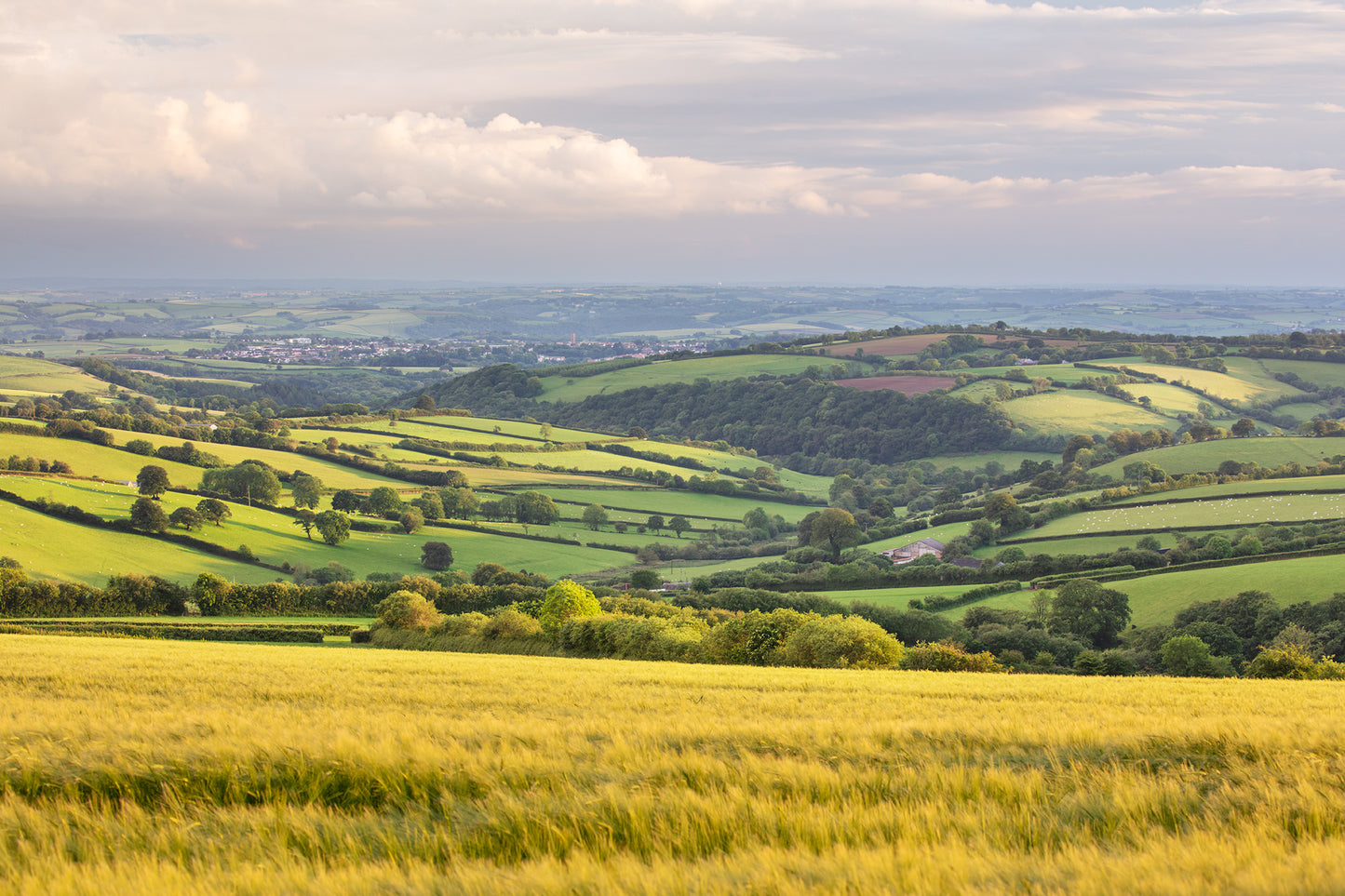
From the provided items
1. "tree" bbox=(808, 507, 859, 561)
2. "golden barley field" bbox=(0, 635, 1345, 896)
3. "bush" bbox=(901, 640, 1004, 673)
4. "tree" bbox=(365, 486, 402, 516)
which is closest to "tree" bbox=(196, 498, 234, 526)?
"tree" bbox=(365, 486, 402, 516)

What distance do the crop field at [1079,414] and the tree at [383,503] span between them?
12304 cm

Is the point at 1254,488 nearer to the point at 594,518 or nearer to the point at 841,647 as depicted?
the point at 594,518

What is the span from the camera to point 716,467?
166m

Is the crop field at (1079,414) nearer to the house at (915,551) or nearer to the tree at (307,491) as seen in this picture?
the house at (915,551)

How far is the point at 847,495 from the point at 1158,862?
156 meters

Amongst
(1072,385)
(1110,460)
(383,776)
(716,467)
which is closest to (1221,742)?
(383,776)

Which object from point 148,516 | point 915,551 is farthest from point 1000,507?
point 148,516

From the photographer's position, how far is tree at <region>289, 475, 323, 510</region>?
4257 inches

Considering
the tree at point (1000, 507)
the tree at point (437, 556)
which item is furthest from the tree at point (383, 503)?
the tree at point (1000, 507)

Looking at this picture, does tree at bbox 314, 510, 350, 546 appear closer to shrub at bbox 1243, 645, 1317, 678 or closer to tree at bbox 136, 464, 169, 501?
tree at bbox 136, 464, 169, 501

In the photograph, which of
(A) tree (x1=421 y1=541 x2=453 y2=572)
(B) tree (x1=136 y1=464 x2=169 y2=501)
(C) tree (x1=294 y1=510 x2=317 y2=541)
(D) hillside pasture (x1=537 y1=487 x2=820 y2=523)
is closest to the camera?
(A) tree (x1=421 y1=541 x2=453 y2=572)

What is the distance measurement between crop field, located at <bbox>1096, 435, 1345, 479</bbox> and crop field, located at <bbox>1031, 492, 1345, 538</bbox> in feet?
79.7

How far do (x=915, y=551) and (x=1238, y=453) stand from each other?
184 feet

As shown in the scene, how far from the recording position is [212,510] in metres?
92.0
